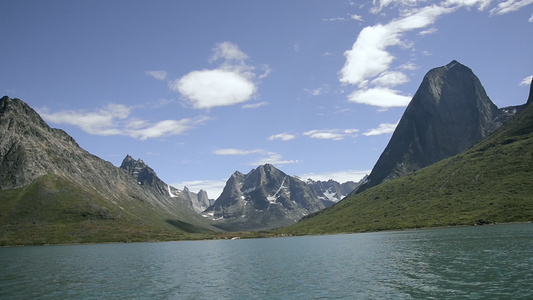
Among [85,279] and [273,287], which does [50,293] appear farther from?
[273,287]

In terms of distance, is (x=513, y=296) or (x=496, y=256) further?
(x=496, y=256)

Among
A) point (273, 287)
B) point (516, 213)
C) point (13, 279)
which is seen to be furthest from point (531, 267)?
point (516, 213)

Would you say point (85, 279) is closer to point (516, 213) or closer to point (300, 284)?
point (300, 284)

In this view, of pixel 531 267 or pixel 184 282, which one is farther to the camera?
pixel 184 282

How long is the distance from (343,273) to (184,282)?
30758 mm

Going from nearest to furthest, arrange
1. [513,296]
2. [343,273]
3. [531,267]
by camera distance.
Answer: [513,296] < [531,267] < [343,273]

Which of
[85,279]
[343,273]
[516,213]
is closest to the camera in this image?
[343,273]

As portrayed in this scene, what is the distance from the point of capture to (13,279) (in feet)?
259

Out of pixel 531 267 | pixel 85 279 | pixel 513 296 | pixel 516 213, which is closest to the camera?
pixel 513 296

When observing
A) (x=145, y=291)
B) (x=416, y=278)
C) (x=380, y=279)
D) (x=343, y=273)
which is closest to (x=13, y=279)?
(x=145, y=291)

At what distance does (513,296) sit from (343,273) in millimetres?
31949

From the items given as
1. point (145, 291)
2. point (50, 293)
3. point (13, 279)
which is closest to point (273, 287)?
point (145, 291)

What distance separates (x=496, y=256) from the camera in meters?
72.6

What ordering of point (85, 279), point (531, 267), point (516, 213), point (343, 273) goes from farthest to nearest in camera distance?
1. point (516, 213)
2. point (85, 279)
3. point (343, 273)
4. point (531, 267)
